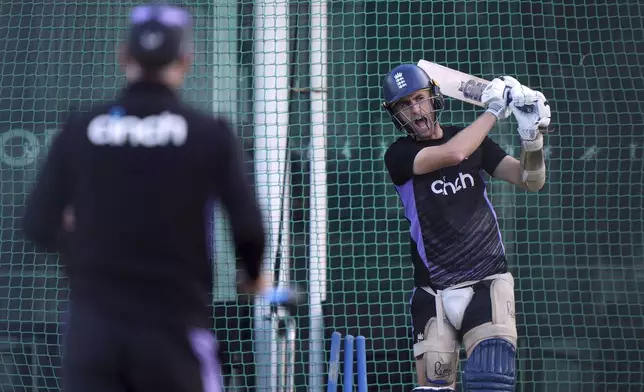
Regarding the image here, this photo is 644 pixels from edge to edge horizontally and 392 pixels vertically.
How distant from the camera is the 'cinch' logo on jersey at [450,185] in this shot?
4.63 metres

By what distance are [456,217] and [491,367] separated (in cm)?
66

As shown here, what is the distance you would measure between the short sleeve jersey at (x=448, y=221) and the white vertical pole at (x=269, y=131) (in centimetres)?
198

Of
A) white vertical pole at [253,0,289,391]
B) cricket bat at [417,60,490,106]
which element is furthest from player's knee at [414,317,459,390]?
white vertical pole at [253,0,289,391]

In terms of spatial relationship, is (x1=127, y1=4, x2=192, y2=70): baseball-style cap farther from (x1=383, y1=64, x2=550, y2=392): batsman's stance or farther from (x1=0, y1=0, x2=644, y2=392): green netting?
(x1=0, y1=0, x2=644, y2=392): green netting

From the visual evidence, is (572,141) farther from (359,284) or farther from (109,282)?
(109,282)

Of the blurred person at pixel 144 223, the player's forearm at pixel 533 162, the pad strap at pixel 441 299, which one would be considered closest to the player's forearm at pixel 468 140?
the player's forearm at pixel 533 162

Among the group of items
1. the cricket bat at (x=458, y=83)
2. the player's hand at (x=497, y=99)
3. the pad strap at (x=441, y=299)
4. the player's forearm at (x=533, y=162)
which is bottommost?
the pad strap at (x=441, y=299)

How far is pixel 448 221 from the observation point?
4.60 metres

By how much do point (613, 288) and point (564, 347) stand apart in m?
0.49

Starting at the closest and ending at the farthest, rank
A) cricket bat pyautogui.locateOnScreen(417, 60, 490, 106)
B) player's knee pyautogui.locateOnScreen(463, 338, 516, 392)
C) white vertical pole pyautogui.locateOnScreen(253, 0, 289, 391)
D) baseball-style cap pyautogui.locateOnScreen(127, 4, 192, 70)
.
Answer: baseball-style cap pyautogui.locateOnScreen(127, 4, 192, 70) < player's knee pyautogui.locateOnScreen(463, 338, 516, 392) < cricket bat pyautogui.locateOnScreen(417, 60, 490, 106) < white vertical pole pyautogui.locateOnScreen(253, 0, 289, 391)

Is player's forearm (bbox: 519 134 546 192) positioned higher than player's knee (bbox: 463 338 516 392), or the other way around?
player's forearm (bbox: 519 134 546 192)

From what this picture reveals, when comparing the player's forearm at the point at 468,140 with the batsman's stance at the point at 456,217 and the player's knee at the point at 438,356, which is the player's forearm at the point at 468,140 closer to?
the batsman's stance at the point at 456,217

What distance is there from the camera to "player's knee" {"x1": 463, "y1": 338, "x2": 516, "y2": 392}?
14.4 feet

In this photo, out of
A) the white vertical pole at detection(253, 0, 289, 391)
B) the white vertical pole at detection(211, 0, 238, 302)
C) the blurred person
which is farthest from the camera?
the white vertical pole at detection(211, 0, 238, 302)
